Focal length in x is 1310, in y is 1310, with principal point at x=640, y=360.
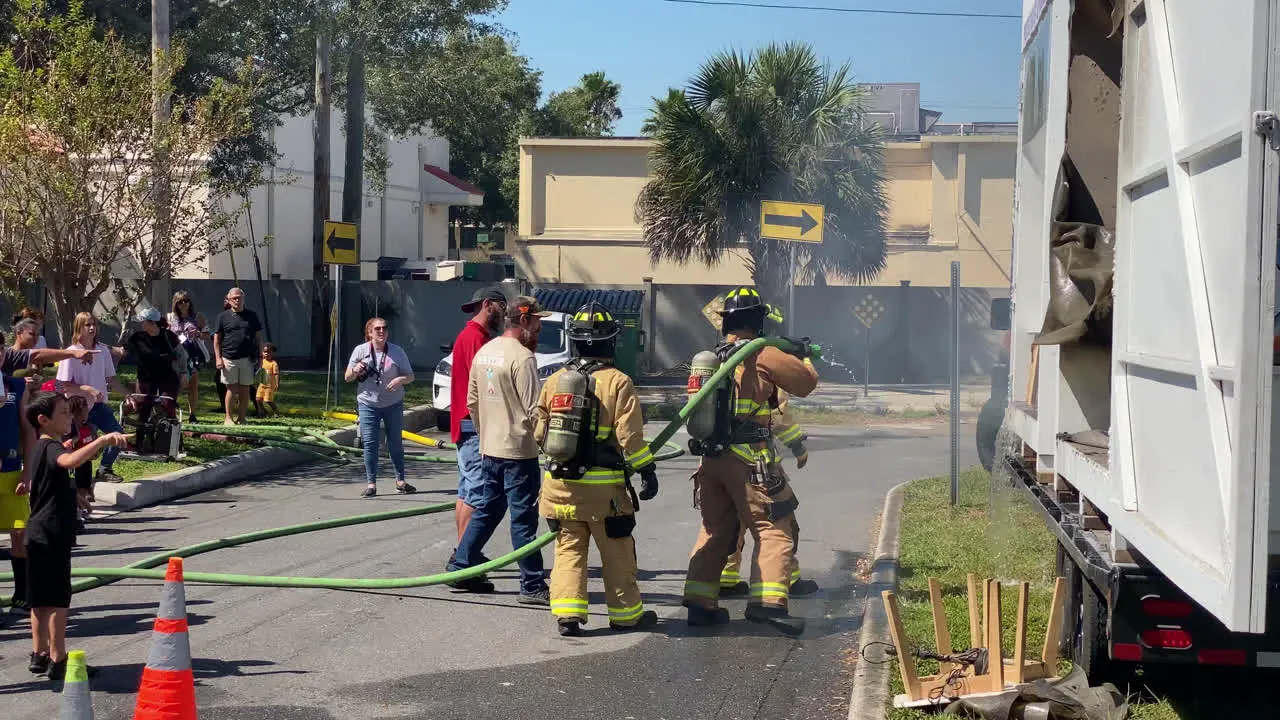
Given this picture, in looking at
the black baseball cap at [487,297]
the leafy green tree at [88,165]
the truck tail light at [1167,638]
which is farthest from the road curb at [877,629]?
the leafy green tree at [88,165]

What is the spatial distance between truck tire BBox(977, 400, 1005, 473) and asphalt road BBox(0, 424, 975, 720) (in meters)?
1.34

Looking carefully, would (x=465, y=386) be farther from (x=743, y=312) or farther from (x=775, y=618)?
(x=775, y=618)

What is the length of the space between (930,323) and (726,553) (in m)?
22.7

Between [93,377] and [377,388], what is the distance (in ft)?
8.17

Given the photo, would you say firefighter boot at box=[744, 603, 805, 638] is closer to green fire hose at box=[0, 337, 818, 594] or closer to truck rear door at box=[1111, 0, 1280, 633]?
green fire hose at box=[0, 337, 818, 594]

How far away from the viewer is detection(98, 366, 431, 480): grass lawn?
13.2 meters

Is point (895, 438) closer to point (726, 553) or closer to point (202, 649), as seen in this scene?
point (726, 553)

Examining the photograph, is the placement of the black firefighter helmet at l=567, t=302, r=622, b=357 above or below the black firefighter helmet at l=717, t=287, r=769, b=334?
below

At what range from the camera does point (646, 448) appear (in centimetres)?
727

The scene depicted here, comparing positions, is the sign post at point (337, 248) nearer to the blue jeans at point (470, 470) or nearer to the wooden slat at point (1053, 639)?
the blue jeans at point (470, 470)

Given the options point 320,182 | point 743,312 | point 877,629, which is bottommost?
point 877,629

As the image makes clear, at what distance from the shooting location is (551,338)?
1911 cm

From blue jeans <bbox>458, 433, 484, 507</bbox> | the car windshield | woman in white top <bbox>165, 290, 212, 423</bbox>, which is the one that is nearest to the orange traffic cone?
blue jeans <bbox>458, 433, 484, 507</bbox>

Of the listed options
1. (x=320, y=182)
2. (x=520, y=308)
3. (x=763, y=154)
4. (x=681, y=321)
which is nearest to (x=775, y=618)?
(x=520, y=308)
